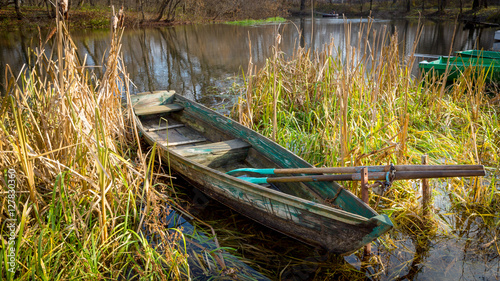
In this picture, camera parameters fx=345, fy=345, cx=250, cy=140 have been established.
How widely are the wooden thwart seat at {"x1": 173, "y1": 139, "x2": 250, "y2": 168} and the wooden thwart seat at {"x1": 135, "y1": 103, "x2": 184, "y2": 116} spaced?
1.41m

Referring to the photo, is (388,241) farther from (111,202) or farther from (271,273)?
(111,202)

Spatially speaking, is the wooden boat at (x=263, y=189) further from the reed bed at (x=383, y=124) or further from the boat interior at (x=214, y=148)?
the reed bed at (x=383, y=124)

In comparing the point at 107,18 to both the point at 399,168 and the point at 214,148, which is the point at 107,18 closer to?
the point at 214,148

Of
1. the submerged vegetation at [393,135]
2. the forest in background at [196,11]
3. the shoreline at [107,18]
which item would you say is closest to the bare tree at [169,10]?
the forest in background at [196,11]

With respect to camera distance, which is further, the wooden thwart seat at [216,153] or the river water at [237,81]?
the wooden thwart seat at [216,153]

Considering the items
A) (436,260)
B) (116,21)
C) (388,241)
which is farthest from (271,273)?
(116,21)

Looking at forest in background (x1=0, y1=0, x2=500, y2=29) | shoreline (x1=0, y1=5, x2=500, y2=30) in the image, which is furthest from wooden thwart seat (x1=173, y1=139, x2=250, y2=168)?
forest in background (x1=0, y1=0, x2=500, y2=29)

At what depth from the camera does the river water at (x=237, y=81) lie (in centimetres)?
236

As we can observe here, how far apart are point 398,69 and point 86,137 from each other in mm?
3732

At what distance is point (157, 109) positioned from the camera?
4840mm

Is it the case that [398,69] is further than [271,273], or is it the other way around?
[398,69]

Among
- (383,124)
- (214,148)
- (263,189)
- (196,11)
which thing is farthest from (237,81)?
(196,11)

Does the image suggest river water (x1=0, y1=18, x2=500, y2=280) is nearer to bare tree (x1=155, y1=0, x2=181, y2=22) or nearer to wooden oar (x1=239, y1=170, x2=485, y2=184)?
wooden oar (x1=239, y1=170, x2=485, y2=184)

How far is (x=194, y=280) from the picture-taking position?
228 centimetres
